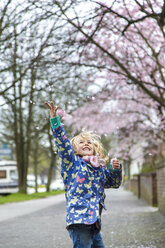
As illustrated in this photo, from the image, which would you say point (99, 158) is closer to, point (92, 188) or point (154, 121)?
point (92, 188)

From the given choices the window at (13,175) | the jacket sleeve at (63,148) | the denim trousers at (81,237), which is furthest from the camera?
the window at (13,175)

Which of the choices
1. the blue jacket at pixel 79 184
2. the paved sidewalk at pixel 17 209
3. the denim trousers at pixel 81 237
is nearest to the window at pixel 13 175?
the paved sidewalk at pixel 17 209

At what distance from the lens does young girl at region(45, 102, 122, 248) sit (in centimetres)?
358

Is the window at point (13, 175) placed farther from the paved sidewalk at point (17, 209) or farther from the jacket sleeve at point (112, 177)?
the jacket sleeve at point (112, 177)

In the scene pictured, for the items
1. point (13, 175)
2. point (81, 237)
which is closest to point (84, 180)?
point (81, 237)

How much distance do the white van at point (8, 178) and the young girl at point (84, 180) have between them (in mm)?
31903

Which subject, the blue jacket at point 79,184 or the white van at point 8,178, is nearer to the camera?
the blue jacket at point 79,184

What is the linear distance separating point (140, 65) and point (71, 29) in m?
5.56

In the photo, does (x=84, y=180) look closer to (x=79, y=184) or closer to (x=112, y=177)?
(x=79, y=184)

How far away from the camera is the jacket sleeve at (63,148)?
148 inches

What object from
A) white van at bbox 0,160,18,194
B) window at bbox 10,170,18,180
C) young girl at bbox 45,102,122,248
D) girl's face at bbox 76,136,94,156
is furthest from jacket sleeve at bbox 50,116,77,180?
window at bbox 10,170,18,180

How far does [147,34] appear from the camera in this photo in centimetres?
1800

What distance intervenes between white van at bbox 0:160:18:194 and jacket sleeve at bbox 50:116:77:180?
3202 cm

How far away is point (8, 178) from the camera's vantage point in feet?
119
